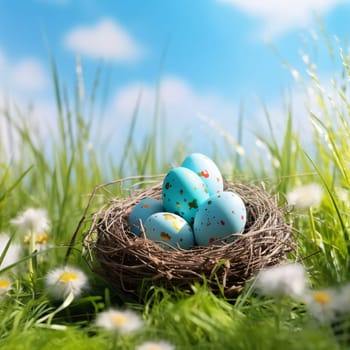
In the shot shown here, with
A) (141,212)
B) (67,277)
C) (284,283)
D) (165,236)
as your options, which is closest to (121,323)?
(284,283)

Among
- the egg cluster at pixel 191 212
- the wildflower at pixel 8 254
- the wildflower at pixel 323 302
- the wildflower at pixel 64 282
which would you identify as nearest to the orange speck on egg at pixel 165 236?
the egg cluster at pixel 191 212

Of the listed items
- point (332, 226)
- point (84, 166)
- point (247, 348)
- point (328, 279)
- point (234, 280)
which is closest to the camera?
point (247, 348)

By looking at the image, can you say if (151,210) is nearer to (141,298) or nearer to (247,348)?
(141,298)

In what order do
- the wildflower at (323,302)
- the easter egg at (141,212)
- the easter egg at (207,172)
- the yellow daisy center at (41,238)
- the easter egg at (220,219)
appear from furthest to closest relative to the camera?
the yellow daisy center at (41,238), the easter egg at (207,172), the easter egg at (141,212), the easter egg at (220,219), the wildflower at (323,302)

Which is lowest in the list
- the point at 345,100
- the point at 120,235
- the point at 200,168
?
the point at 120,235

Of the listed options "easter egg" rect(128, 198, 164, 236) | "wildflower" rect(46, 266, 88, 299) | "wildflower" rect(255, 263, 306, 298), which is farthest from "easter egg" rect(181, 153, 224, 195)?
"wildflower" rect(255, 263, 306, 298)

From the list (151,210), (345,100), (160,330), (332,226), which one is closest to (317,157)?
(332,226)

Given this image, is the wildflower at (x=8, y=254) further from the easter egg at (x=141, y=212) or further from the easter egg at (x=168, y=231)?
the easter egg at (x=168, y=231)

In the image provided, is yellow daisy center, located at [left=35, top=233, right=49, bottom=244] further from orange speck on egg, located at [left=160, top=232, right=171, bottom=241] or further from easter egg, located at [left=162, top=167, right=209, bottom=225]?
orange speck on egg, located at [left=160, top=232, right=171, bottom=241]
